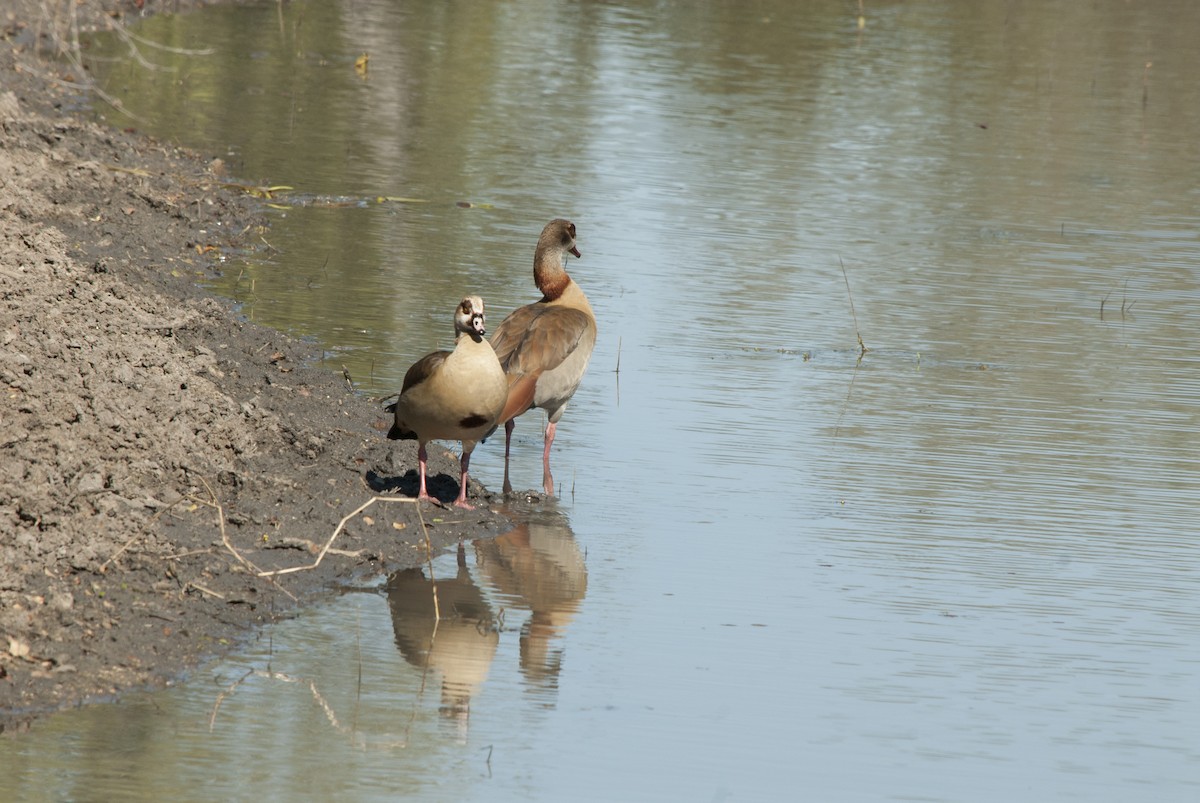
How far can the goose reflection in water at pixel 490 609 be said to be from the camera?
24.0ft

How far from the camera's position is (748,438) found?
11195 mm

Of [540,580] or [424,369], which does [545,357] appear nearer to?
[424,369]

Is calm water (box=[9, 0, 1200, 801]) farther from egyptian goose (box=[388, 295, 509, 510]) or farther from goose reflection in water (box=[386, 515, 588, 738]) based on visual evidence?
egyptian goose (box=[388, 295, 509, 510])

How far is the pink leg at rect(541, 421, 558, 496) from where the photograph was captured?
1008 centimetres

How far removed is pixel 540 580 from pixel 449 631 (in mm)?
857

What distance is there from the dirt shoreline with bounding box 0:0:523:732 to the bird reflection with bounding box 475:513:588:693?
225mm

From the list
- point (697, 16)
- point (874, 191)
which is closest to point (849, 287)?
point (874, 191)

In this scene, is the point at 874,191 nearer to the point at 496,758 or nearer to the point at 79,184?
the point at 79,184

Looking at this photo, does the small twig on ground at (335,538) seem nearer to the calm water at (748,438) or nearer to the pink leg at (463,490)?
the calm water at (748,438)

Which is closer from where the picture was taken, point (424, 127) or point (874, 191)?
point (874, 191)

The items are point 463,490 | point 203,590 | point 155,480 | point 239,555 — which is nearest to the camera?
point 203,590

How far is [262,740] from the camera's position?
6.42 m

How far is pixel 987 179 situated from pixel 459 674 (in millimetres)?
14470

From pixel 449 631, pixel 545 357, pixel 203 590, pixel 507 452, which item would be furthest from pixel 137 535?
pixel 545 357
